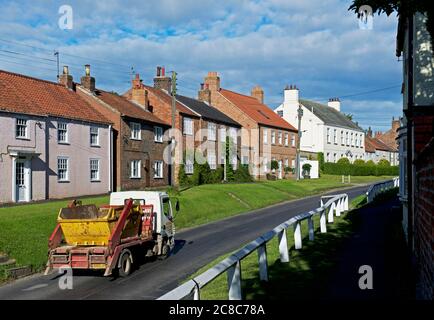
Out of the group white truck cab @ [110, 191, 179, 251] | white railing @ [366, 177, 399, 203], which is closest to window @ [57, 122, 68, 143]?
white truck cab @ [110, 191, 179, 251]

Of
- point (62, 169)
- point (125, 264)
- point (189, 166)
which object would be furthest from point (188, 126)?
point (125, 264)

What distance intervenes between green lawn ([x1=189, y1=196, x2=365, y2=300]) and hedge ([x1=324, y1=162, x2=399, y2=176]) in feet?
184

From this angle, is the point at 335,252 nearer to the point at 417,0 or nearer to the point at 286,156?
the point at 417,0

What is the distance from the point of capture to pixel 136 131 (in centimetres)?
4256

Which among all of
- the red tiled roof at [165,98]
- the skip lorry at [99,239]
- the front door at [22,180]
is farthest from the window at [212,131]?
the skip lorry at [99,239]

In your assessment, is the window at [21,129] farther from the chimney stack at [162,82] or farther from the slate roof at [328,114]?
the slate roof at [328,114]

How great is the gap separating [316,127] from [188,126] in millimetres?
29102

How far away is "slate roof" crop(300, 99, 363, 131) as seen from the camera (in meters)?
75.1

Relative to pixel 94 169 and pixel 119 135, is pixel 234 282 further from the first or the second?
pixel 119 135

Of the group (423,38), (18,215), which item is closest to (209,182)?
(18,215)

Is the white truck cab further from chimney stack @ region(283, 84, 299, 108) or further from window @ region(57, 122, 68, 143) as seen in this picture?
chimney stack @ region(283, 84, 299, 108)

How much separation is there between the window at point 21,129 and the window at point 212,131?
76.4 ft

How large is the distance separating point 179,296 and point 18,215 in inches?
699
